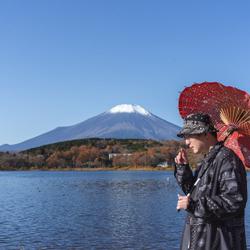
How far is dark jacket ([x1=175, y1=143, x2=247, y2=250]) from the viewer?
3.50 m

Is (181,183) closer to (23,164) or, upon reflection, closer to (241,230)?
(241,230)

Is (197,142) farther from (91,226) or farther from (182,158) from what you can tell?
(91,226)

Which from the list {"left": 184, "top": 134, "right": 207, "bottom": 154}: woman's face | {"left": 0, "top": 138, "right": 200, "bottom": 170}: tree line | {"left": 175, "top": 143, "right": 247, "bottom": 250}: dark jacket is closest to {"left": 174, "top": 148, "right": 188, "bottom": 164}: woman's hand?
{"left": 184, "top": 134, "right": 207, "bottom": 154}: woman's face

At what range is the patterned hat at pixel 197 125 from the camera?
12.5ft

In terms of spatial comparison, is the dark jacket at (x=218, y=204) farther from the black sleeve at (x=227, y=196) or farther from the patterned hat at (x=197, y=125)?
the patterned hat at (x=197, y=125)

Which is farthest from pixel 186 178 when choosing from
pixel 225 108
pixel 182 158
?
pixel 225 108

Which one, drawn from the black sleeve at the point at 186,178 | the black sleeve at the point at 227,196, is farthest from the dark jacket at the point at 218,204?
the black sleeve at the point at 186,178

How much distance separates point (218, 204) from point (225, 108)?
1.26 metres

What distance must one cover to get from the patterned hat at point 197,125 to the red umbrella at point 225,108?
528 mm

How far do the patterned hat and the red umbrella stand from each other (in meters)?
0.53

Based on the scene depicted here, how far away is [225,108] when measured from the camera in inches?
176

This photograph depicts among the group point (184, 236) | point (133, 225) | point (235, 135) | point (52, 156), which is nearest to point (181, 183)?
point (184, 236)

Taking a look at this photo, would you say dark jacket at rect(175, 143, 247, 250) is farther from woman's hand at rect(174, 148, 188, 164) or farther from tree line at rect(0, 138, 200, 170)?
tree line at rect(0, 138, 200, 170)

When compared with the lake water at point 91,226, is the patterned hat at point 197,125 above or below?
above
